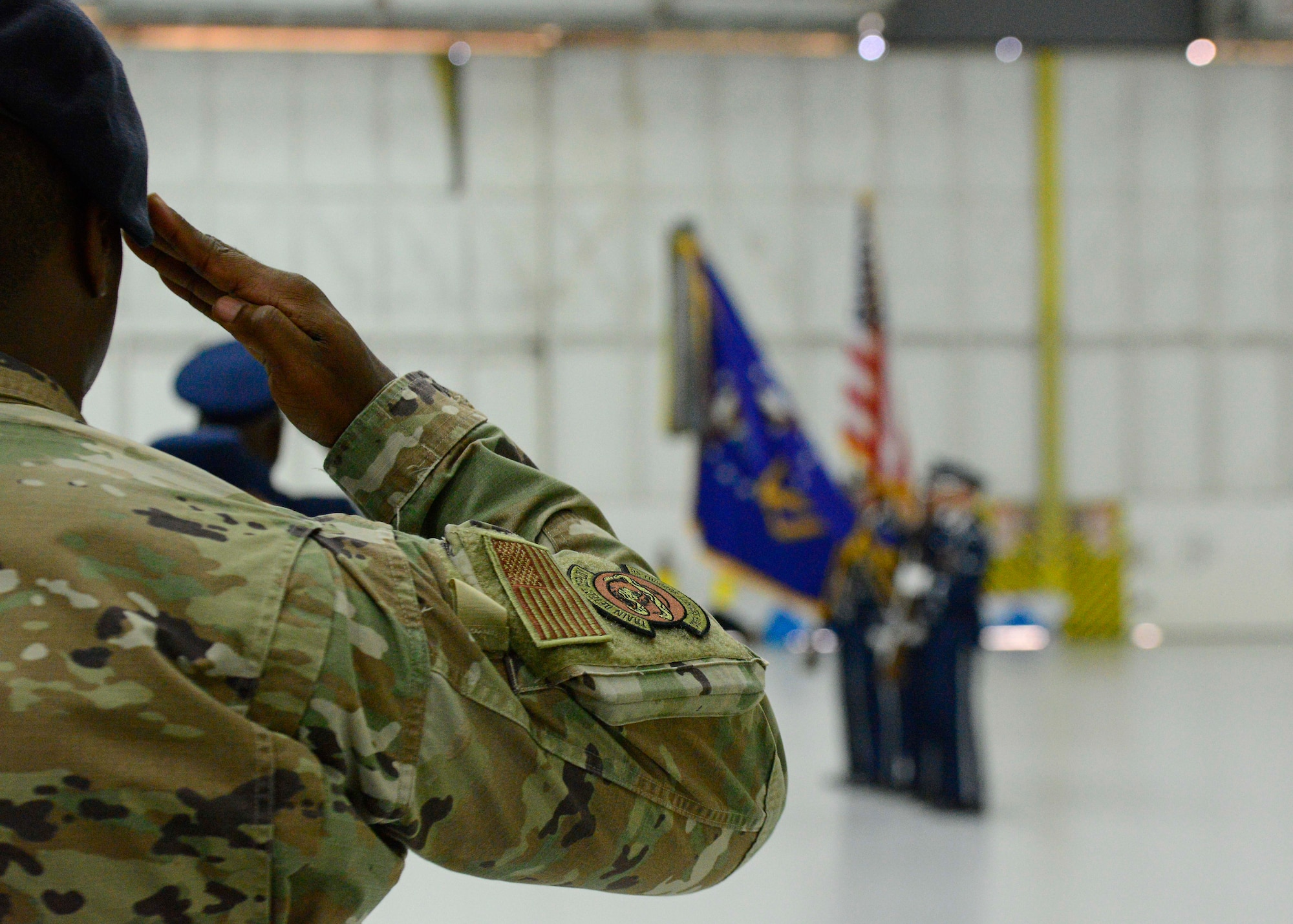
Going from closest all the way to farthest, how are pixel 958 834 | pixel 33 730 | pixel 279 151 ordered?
pixel 33 730 → pixel 958 834 → pixel 279 151

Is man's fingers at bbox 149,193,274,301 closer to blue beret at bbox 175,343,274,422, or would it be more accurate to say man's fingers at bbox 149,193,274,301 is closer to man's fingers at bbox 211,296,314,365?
man's fingers at bbox 211,296,314,365

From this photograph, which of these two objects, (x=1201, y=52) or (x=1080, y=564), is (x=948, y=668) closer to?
(x=1080, y=564)

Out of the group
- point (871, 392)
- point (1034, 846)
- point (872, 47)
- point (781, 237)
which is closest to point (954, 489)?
point (871, 392)

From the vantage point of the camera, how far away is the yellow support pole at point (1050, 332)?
12883 mm

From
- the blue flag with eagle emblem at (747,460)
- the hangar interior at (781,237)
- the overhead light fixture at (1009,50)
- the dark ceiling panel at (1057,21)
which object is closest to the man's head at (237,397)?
the blue flag with eagle emblem at (747,460)

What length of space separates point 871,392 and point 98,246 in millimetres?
6202

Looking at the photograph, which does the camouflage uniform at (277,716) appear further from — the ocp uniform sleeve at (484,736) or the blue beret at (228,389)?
the blue beret at (228,389)

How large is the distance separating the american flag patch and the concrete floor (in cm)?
313

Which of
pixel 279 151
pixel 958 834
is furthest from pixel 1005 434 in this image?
pixel 958 834

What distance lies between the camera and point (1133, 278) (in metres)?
13.3

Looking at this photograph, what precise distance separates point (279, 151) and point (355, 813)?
42.1ft

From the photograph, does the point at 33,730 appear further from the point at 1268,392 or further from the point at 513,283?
the point at 1268,392

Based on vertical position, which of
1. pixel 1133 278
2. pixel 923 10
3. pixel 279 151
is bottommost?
pixel 1133 278

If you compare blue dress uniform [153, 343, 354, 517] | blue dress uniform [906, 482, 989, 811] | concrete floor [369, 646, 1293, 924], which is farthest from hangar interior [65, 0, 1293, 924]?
blue dress uniform [153, 343, 354, 517]
